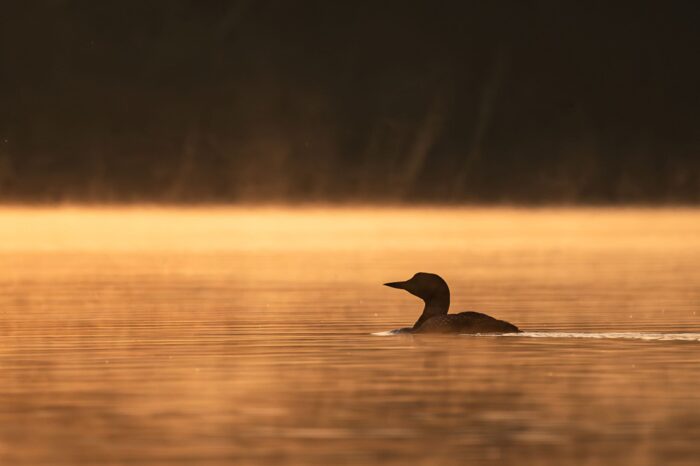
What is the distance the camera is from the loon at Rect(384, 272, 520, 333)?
33.2m

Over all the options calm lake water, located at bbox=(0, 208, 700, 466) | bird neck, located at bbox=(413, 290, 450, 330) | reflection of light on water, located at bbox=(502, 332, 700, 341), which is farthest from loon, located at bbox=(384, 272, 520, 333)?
calm lake water, located at bbox=(0, 208, 700, 466)

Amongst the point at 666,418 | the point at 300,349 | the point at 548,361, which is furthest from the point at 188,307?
the point at 666,418

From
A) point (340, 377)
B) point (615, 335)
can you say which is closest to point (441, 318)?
point (615, 335)

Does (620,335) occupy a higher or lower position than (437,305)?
lower

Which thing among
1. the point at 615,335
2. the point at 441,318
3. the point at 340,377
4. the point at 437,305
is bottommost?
the point at 340,377

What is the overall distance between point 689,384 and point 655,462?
6.01 m

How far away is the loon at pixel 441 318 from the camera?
109 ft

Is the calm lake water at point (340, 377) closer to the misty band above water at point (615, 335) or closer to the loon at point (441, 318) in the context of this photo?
the misty band above water at point (615, 335)

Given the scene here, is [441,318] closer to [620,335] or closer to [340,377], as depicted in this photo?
[620,335]

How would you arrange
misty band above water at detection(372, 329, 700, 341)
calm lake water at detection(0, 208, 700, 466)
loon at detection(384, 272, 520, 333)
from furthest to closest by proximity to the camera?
loon at detection(384, 272, 520, 333), misty band above water at detection(372, 329, 700, 341), calm lake water at detection(0, 208, 700, 466)

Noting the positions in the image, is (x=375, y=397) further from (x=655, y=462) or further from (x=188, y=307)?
(x=188, y=307)

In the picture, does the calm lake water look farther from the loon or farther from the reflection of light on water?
the loon

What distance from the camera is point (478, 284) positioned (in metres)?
52.5

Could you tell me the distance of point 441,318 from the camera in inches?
1328
